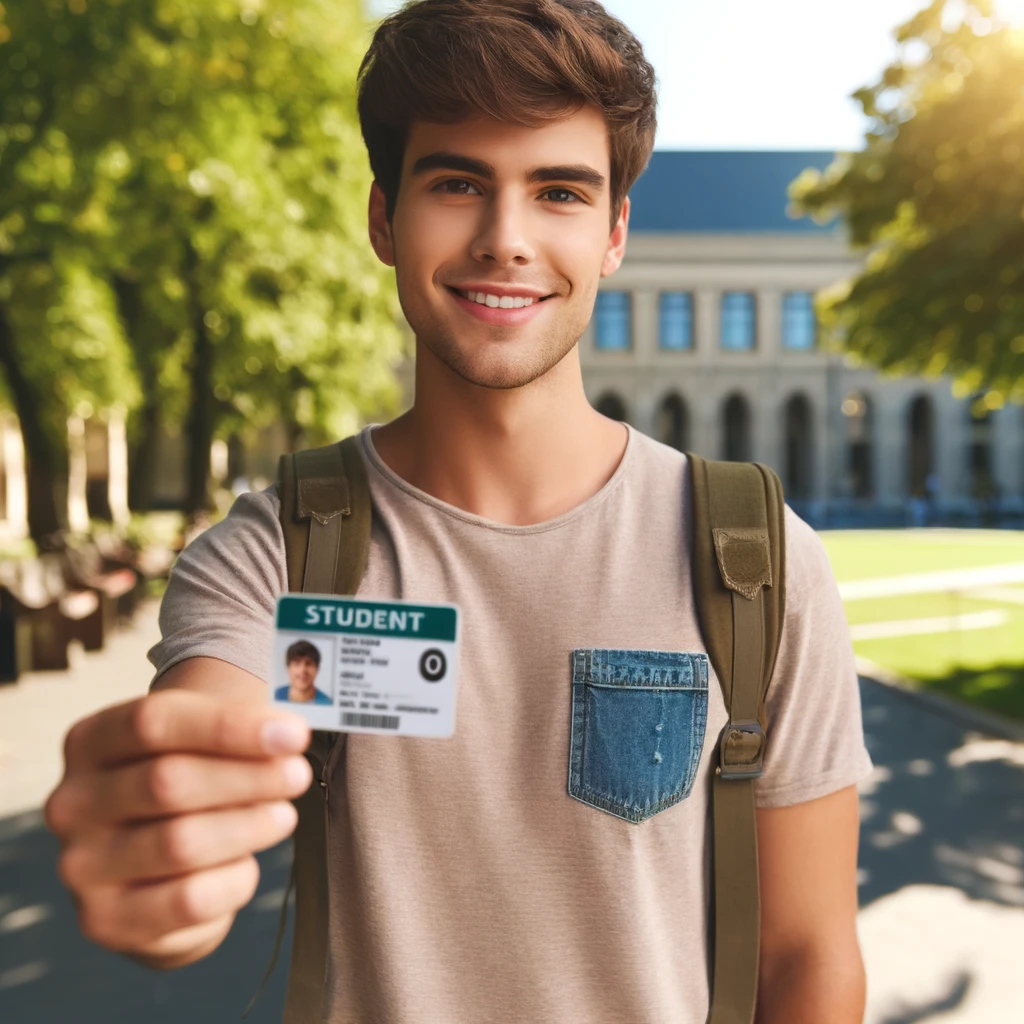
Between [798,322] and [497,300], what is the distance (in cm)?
6492

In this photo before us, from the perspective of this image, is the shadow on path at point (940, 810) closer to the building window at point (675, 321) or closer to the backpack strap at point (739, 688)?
the backpack strap at point (739, 688)

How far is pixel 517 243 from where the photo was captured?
6.11 ft

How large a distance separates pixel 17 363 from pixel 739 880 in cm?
1805

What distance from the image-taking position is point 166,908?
112 centimetres

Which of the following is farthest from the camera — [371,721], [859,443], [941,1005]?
[859,443]

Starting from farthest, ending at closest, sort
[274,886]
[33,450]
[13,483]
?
[13,483], [33,450], [274,886]

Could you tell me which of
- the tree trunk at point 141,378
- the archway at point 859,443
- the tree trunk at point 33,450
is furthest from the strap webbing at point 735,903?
the archway at point 859,443

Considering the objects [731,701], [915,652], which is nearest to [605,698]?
[731,701]

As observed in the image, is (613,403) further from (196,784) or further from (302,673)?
(196,784)

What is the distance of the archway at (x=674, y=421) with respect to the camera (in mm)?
64625

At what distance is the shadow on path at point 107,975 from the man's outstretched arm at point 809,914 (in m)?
2.84

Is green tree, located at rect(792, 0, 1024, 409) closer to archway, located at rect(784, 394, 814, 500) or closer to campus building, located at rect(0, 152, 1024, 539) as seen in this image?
campus building, located at rect(0, 152, 1024, 539)

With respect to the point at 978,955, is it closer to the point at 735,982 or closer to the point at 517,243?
the point at 735,982

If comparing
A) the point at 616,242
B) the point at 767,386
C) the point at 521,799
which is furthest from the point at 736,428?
the point at 521,799
